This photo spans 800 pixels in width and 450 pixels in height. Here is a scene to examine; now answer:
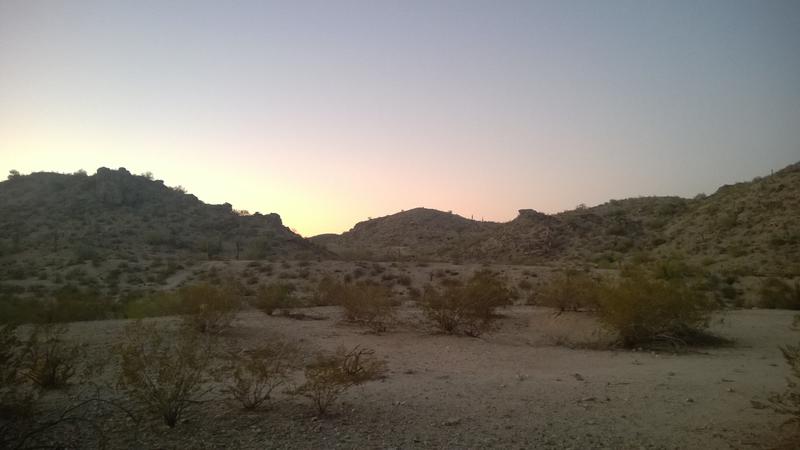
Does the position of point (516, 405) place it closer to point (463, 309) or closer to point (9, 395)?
point (9, 395)

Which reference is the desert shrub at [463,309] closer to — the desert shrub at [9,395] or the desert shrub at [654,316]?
the desert shrub at [654,316]

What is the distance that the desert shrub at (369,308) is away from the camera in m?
17.2

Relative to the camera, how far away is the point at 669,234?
47938 mm

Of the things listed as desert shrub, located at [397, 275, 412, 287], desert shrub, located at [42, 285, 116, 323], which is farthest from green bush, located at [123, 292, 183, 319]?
desert shrub, located at [397, 275, 412, 287]

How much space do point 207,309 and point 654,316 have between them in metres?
12.5

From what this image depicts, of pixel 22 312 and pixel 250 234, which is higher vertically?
pixel 250 234

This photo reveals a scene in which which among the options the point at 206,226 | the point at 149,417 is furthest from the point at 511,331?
the point at 206,226

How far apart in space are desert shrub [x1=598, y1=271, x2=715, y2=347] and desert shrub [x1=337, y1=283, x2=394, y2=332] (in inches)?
271

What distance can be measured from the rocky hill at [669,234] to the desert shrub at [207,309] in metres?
29.3

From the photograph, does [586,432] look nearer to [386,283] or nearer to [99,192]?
[386,283]

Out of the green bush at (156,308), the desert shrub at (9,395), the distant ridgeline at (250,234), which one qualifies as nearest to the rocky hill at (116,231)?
the distant ridgeline at (250,234)

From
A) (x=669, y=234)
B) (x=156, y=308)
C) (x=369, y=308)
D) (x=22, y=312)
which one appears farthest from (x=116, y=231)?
(x=669, y=234)

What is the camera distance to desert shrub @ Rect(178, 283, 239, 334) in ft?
49.0

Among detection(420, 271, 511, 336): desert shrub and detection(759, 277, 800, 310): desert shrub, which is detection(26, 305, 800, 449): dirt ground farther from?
detection(759, 277, 800, 310): desert shrub
